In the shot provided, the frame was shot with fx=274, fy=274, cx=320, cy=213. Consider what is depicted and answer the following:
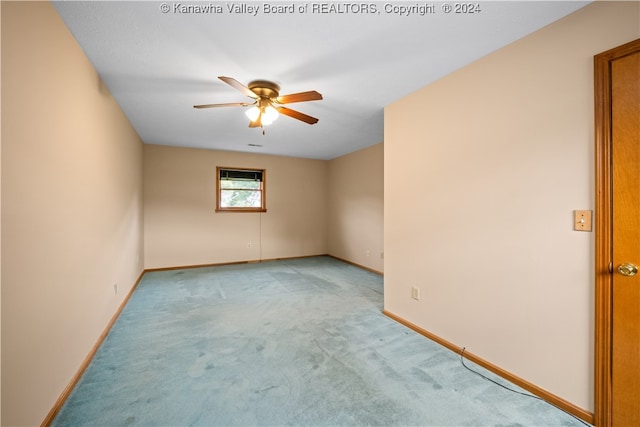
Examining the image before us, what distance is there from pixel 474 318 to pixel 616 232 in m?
1.07

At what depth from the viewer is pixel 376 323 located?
2.83 metres

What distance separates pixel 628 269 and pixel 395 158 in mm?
1917

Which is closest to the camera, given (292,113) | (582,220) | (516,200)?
(582,220)

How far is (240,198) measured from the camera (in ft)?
19.2

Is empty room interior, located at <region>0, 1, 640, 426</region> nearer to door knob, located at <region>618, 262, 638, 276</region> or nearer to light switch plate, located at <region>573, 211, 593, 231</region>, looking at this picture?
light switch plate, located at <region>573, 211, 593, 231</region>

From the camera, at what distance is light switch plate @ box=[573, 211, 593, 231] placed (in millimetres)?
1546

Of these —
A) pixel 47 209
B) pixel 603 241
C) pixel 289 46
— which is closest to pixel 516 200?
pixel 603 241

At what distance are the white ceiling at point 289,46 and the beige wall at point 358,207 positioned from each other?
2.05 meters

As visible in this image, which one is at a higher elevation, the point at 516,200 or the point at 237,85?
the point at 237,85

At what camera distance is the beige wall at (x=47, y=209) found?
1.21m

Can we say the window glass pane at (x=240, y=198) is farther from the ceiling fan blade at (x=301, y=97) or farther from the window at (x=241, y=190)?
the ceiling fan blade at (x=301, y=97)

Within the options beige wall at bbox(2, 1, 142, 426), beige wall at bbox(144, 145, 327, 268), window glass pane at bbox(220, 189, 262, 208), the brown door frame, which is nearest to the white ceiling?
beige wall at bbox(2, 1, 142, 426)

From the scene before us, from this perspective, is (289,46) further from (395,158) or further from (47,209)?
(47,209)

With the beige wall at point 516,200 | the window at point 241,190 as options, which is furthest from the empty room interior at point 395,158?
the window at point 241,190
